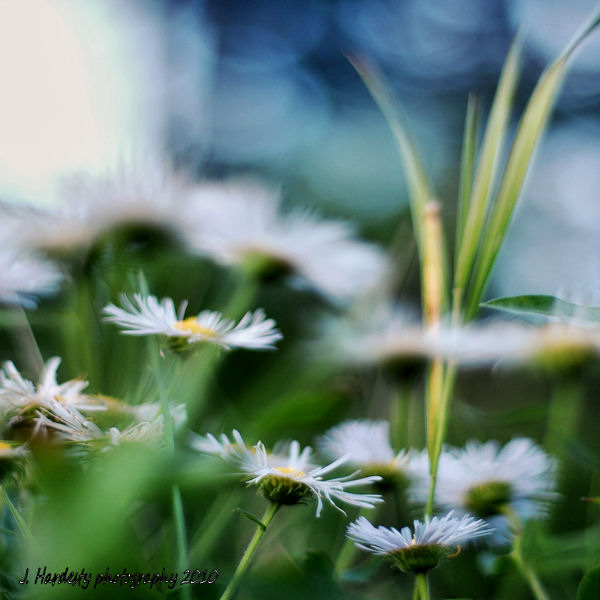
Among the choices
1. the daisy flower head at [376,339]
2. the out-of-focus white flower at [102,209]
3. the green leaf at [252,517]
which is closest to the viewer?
the green leaf at [252,517]

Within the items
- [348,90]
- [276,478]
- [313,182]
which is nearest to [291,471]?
[276,478]

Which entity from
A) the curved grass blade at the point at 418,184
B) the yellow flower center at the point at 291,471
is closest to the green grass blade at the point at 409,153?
the curved grass blade at the point at 418,184

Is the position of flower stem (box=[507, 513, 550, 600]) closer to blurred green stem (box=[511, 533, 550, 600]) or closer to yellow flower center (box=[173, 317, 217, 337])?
blurred green stem (box=[511, 533, 550, 600])

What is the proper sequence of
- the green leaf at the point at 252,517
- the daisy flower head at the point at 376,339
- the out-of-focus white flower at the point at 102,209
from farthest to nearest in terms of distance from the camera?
the daisy flower head at the point at 376,339
the out-of-focus white flower at the point at 102,209
the green leaf at the point at 252,517

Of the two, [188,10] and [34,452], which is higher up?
[188,10]

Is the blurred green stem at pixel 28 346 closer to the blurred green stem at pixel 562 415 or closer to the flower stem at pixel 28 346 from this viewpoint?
the flower stem at pixel 28 346

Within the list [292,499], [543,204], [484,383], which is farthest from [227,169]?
[292,499]

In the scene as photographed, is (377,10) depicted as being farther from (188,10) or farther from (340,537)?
(340,537)

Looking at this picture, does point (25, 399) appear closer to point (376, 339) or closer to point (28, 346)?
point (28, 346)
